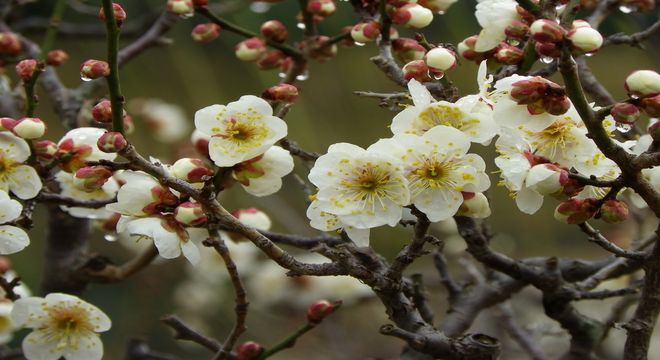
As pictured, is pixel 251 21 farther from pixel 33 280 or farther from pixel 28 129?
pixel 28 129

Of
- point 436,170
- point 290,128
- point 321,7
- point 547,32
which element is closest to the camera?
point 547,32

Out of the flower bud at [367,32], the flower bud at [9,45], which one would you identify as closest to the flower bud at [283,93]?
the flower bud at [367,32]

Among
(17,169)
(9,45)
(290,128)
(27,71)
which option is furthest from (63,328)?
(290,128)

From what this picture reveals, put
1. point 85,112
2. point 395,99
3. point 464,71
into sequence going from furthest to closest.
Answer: point 464,71, point 85,112, point 395,99

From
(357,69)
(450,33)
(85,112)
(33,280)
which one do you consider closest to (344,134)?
(357,69)

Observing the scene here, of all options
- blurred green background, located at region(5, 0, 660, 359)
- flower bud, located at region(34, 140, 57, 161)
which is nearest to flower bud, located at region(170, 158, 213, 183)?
flower bud, located at region(34, 140, 57, 161)

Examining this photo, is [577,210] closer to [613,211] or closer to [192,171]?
[613,211]

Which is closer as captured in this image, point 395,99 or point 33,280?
point 395,99
